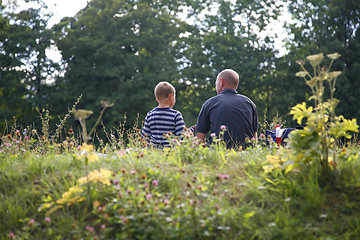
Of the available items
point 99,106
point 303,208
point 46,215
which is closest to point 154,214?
point 46,215

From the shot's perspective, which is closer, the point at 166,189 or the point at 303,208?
the point at 303,208

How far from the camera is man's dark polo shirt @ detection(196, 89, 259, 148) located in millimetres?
5469

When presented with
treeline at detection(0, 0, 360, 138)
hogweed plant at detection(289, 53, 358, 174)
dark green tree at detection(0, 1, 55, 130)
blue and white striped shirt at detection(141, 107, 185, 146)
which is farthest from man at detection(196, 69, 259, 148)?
dark green tree at detection(0, 1, 55, 130)

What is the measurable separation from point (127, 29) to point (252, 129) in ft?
61.6

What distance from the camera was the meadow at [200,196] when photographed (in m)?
2.96

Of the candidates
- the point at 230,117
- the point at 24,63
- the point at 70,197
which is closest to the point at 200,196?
the point at 70,197

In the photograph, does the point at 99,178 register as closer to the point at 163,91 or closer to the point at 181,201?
the point at 181,201

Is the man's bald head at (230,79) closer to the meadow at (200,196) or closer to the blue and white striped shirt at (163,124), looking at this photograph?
the blue and white striped shirt at (163,124)

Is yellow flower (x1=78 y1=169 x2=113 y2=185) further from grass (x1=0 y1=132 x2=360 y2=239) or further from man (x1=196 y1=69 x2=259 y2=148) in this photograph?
man (x1=196 y1=69 x2=259 y2=148)

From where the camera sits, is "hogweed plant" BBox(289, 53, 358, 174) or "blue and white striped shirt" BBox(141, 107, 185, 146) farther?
"blue and white striped shirt" BBox(141, 107, 185, 146)

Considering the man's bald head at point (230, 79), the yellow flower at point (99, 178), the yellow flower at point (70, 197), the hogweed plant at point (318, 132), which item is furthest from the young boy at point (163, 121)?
the hogweed plant at point (318, 132)

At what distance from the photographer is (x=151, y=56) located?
22.6 metres

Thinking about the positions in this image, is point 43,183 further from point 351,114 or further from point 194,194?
point 351,114

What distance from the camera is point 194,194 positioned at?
133 inches
